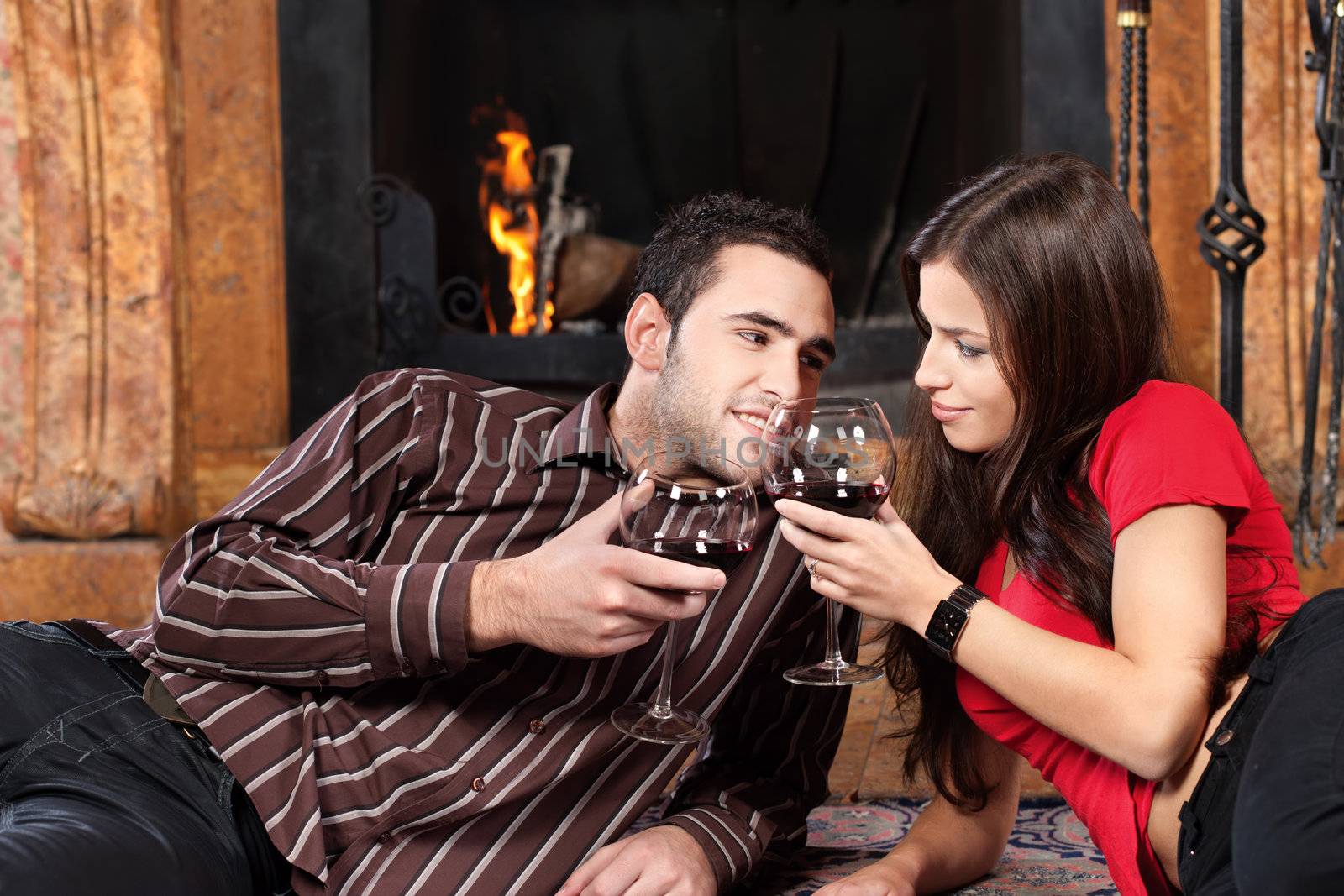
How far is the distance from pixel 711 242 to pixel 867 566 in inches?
27.7

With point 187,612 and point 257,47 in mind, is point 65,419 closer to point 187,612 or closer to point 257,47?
point 257,47

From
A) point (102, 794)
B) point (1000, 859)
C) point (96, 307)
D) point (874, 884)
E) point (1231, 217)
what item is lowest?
point (1000, 859)

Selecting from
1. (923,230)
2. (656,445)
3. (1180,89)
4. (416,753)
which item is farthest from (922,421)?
(1180,89)

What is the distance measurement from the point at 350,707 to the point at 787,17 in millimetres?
2331

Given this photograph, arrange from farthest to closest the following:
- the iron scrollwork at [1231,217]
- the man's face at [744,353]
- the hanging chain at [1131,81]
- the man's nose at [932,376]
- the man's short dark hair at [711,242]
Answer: the hanging chain at [1131,81] → the iron scrollwork at [1231,217] → the man's short dark hair at [711,242] → the man's face at [744,353] → the man's nose at [932,376]

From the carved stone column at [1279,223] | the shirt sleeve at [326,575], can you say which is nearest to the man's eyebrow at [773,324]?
the shirt sleeve at [326,575]

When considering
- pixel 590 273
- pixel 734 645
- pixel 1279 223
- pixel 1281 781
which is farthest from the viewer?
pixel 590 273

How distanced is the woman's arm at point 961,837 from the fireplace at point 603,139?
1.46 meters

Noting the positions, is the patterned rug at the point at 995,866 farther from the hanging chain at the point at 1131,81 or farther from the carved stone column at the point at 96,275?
the carved stone column at the point at 96,275

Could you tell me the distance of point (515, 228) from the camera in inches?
120

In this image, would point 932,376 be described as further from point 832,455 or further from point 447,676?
point 447,676

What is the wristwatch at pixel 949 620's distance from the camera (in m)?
1.13

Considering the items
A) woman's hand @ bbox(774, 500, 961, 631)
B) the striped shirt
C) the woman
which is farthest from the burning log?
woman's hand @ bbox(774, 500, 961, 631)

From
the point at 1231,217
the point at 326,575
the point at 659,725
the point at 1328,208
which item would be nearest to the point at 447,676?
the point at 326,575
